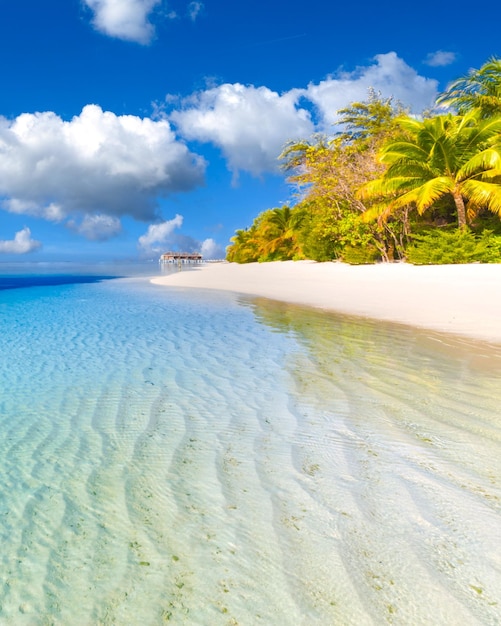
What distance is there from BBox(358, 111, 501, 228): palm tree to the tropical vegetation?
0.15ft

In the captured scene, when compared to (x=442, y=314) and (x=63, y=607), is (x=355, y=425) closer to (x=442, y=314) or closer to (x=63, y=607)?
(x=63, y=607)

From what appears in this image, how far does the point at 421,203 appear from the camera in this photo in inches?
687

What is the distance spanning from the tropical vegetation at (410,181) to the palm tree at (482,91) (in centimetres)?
5

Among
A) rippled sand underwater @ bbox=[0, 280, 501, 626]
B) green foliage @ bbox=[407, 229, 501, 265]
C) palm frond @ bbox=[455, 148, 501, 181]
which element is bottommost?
rippled sand underwater @ bbox=[0, 280, 501, 626]

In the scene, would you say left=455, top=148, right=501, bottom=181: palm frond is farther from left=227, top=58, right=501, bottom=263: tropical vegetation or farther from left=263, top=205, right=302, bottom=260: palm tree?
left=263, top=205, right=302, bottom=260: palm tree

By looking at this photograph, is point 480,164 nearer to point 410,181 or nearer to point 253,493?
point 410,181

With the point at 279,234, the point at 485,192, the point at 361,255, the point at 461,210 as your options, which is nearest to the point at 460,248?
the point at 461,210

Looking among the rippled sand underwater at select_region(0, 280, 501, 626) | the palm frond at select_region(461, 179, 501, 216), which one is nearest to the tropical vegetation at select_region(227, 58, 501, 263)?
the palm frond at select_region(461, 179, 501, 216)

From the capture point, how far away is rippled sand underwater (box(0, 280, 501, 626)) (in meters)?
1.71

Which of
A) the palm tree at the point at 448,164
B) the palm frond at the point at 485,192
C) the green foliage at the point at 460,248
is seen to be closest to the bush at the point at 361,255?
the palm tree at the point at 448,164

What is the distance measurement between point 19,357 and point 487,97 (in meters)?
24.1

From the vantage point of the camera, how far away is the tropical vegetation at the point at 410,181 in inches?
691

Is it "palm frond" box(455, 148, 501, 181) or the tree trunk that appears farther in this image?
the tree trunk

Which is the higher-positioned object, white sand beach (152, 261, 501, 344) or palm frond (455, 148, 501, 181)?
palm frond (455, 148, 501, 181)
